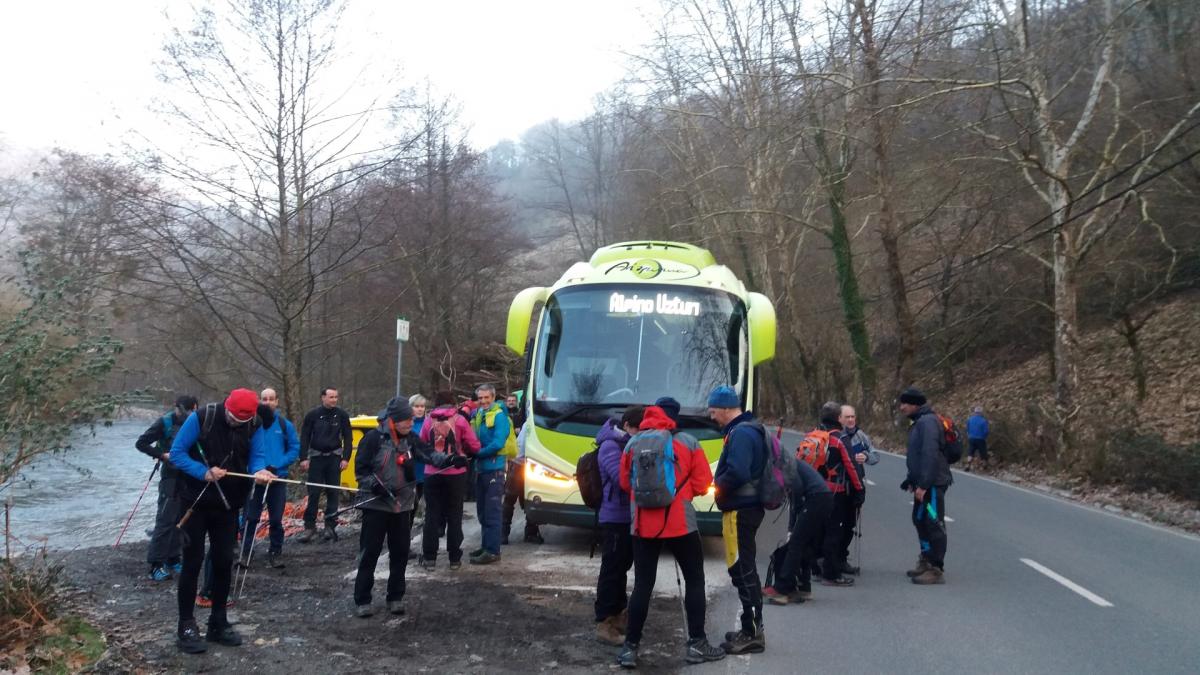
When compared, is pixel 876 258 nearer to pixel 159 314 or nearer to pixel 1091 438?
pixel 1091 438

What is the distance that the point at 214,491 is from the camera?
6922 mm

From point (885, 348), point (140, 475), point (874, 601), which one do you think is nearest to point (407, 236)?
point (140, 475)

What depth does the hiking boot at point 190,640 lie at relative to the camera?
22.1 feet

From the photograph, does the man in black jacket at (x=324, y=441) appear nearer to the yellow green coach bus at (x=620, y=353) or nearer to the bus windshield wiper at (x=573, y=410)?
the yellow green coach bus at (x=620, y=353)

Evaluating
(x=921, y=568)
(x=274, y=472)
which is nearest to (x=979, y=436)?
(x=921, y=568)

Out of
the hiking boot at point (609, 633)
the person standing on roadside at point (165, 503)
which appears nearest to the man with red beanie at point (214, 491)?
the person standing on roadside at point (165, 503)

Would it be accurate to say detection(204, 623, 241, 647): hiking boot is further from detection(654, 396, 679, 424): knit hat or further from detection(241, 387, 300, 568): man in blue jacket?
detection(654, 396, 679, 424): knit hat

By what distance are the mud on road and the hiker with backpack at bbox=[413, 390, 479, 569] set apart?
27 cm

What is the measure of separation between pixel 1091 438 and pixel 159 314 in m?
19.5

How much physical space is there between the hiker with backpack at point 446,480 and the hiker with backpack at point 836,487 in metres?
3.42

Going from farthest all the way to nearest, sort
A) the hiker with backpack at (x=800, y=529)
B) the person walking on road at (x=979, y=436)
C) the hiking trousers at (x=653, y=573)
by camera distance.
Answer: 1. the person walking on road at (x=979, y=436)
2. the hiker with backpack at (x=800, y=529)
3. the hiking trousers at (x=653, y=573)

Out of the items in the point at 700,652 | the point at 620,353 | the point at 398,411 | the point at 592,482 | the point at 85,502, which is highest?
the point at 620,353

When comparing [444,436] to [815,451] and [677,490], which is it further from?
[677,490]

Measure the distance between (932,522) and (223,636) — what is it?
21.5ft
